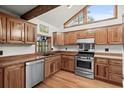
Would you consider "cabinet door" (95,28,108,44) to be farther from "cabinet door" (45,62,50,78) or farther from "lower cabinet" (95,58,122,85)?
"cabinet door" (45,62,50,78)

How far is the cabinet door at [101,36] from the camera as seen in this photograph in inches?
146

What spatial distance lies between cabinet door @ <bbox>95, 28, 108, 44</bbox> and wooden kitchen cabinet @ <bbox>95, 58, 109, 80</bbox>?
28.8 inches

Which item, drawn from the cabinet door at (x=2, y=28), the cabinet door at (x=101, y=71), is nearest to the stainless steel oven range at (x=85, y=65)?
the cabinet door at (x=101, y=71)

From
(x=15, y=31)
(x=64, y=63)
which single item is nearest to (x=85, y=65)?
(x=64, y=63)

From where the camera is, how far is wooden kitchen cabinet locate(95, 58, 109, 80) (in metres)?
3.38

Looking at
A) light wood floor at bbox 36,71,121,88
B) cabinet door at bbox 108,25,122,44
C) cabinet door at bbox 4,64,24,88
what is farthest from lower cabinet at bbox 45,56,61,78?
cabinet door at bbox 108,25,122,44

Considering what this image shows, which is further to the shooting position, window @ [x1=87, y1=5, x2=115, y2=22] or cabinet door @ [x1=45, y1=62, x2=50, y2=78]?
window @ [x1=87, y1=5, x2=115, y2=22]

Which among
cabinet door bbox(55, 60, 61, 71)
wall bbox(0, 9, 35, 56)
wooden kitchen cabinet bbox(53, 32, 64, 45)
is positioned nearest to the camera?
wall bbox(0, 9, 35, 56)

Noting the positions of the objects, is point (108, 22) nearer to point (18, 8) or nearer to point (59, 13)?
point (59, 13)
